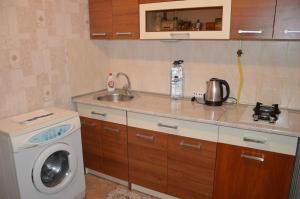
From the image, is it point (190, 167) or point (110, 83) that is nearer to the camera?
point (190, 167)

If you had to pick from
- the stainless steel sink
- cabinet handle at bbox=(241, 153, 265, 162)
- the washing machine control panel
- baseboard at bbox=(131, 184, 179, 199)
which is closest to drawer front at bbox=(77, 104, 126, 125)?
the stainless steel sink

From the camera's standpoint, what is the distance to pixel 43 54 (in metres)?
2.17

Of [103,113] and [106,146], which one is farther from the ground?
[103,113]

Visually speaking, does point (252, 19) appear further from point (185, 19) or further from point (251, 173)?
point (251, 173)

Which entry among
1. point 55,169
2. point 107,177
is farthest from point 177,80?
point 55,169

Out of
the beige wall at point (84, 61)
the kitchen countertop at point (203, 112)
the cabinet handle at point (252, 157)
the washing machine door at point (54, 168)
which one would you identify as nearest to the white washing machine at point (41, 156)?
the washing machine door at point (54, 168)

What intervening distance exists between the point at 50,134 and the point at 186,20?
4.52 feet

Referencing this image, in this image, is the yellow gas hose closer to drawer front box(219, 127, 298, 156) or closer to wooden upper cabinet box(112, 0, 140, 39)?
drawer front box(219, 127, 298, 156)

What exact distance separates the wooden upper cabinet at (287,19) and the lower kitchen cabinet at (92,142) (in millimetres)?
Answer: 1667

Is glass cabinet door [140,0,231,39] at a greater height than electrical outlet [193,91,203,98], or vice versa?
glass cabinet door [140,0,231,39]

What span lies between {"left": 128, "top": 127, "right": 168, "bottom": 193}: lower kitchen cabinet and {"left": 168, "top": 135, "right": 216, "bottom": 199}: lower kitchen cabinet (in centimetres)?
7

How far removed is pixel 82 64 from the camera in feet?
8.34

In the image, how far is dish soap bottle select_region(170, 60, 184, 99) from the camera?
2.37 meters

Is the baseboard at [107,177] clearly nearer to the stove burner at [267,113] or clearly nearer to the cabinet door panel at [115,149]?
the cabinet door panel at [115,149]
